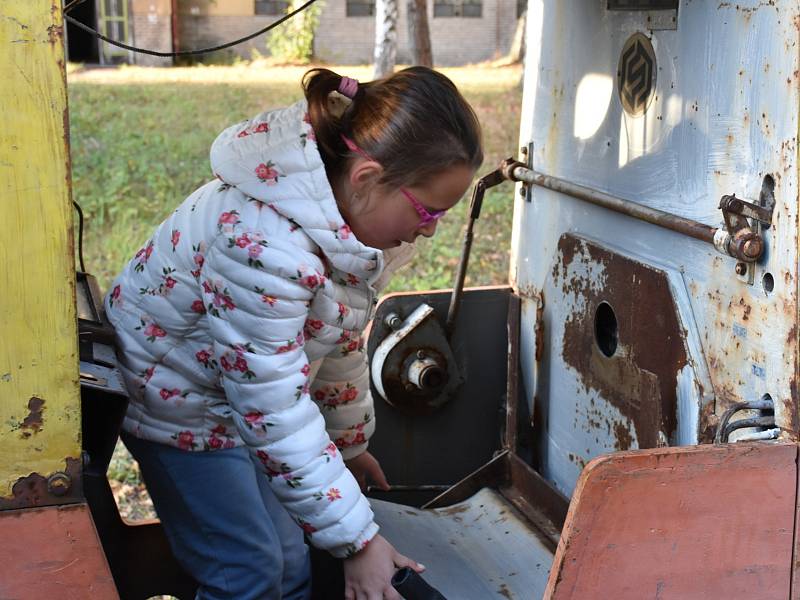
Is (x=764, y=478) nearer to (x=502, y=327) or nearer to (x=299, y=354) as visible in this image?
(x=299, y=354)

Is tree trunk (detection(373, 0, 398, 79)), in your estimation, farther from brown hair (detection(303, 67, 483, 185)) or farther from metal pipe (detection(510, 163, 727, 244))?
brown hair (detection(303, 67, 483, 185))

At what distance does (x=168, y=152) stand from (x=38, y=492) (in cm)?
941

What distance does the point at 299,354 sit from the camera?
5.90ft

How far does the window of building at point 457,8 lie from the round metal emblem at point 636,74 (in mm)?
19031

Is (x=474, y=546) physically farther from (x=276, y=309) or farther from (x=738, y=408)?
(x=276, y=309)

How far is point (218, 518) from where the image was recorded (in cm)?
Answer: 201

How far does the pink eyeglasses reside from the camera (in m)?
1.87

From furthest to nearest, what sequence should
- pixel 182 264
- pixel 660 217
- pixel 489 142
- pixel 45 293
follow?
pixel 489 142 < pixel 660 217 < pixel 182 264 < pixel 45 293

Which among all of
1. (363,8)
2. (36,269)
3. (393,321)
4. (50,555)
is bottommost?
(393,321)

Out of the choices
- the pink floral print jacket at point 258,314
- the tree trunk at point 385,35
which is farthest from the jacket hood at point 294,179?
the tree trunk at point 385,35

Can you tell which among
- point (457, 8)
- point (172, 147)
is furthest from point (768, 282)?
point (457, 8)

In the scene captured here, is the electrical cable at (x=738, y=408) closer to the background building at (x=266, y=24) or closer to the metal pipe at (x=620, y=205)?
the metal pipe at (x=620, y=205)

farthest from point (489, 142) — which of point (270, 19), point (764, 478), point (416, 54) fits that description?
point (270, 19)

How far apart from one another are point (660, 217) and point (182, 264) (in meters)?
0.92
